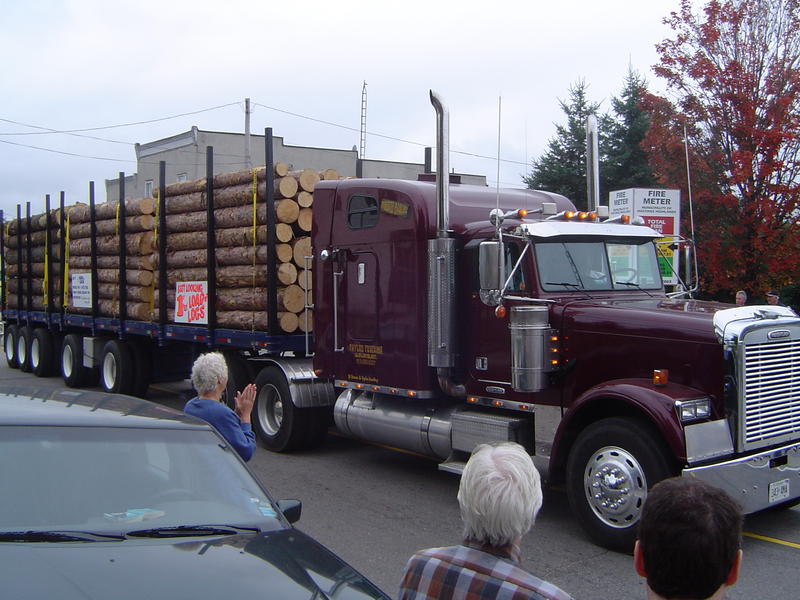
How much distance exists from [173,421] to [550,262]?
4.03 meters

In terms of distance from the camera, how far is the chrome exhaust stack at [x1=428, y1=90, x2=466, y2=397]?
7641 mm

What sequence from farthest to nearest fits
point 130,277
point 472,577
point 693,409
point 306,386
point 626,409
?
1. point 130,277
2. point 306,386
3. point 626,409
4. point 693,409
5. point 472,577

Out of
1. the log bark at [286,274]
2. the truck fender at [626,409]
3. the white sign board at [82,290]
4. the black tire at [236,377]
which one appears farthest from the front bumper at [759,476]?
the white sign board at [82,290]

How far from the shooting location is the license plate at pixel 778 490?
6.03 meters

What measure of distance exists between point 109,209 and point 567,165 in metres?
16.5

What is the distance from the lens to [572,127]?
1078 inches

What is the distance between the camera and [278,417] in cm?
997

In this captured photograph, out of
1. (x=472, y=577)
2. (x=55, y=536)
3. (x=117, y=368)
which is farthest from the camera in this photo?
(x=117, y=368)

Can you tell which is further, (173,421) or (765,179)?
(765,179)

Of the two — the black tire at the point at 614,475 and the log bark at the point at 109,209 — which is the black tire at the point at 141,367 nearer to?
the log bark at the point at 109,209

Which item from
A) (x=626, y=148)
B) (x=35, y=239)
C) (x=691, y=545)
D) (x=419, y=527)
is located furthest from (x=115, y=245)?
(x=626, y=148)

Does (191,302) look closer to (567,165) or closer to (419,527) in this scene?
(419,527)

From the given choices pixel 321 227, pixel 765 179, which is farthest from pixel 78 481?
pixel 765 179

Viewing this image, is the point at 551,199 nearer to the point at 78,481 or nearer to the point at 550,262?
the point at 550,262
